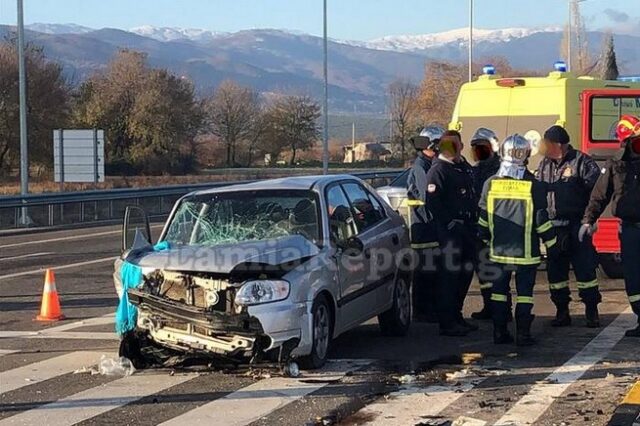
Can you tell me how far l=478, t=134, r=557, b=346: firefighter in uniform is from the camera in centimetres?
885

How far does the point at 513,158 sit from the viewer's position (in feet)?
29.2

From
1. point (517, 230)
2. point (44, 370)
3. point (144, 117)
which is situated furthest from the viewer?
point (144, 117)

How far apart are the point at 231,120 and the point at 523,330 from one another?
195 ft

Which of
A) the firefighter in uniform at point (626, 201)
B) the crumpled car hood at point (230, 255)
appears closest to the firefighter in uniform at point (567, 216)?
the firefighter in uniform at point (626, 201)

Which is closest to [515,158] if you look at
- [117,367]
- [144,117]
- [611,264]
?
[117,367]

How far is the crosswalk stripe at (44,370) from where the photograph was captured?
304 inches

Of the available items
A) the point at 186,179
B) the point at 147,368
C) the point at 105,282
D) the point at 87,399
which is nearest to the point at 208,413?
the point at 87,399

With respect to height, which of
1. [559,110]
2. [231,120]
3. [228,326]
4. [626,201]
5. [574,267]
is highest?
[231,120]

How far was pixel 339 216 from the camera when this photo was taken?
8.76 meters

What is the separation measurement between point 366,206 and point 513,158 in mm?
1435

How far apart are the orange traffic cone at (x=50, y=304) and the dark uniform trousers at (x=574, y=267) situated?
5095 millimetres

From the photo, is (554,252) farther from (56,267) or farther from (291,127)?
(291,127)

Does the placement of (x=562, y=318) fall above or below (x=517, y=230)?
below

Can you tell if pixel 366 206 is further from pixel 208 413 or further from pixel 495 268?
pixel 208 413
